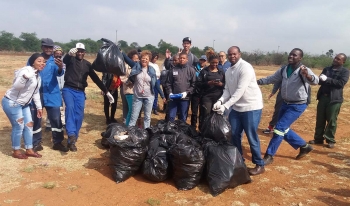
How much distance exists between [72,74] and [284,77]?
3.36 m

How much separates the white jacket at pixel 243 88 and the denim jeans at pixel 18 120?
2.93 m

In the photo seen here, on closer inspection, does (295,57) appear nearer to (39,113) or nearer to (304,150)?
(304,150)

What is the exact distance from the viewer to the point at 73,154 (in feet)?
15.8

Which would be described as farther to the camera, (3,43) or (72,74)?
(3,43)

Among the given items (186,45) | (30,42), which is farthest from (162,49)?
(186,45)

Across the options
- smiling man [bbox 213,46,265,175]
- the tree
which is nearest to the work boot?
smiling man [bbox 213,46,265,175]

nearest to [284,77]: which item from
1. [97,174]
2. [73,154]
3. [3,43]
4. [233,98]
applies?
[233,98]

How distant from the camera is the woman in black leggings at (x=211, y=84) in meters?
5.27

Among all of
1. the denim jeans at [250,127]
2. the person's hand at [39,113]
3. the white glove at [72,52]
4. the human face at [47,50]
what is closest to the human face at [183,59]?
the denim jeans at [250,127]

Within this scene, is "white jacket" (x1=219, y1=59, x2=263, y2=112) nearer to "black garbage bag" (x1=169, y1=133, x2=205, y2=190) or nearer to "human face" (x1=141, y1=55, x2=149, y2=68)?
"black garbage bag" (x1=169, y1=133, x2=205, y2=190)

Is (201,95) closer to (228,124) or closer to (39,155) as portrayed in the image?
(228,124)

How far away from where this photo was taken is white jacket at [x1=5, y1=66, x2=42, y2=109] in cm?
409

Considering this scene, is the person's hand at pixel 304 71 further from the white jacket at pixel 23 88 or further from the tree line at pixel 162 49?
the tree line at pixel 162 49

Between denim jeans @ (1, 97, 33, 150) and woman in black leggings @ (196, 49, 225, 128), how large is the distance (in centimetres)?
291
